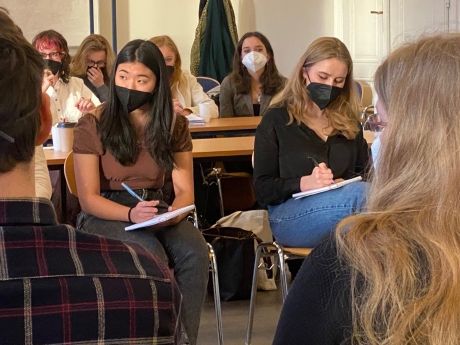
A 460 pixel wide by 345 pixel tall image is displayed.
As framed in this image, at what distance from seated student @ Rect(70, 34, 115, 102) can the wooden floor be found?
1.88 meters

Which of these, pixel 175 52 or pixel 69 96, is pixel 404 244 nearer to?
pixel 69 96

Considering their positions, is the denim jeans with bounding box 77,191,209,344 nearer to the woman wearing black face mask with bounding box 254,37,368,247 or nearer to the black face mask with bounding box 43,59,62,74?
the woman wearing black face mask with bounding box 254,37,368,247

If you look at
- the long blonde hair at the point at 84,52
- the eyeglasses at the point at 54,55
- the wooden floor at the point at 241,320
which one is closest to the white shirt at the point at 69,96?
the eyeglasses at the point at 54,55

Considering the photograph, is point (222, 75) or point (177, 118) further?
point (222, 75)

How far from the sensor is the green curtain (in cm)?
800

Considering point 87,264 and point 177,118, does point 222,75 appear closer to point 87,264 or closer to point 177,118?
point 177,118

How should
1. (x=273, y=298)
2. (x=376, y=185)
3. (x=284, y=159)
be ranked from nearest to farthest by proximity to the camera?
(x=376, y=185) → (x=284, y=159) → (x=273, y=298)

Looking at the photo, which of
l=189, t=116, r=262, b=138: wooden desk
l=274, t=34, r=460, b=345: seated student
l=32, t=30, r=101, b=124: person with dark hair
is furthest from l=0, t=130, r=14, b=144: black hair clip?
l=32, t=30, r=101, b=124: person with dark hair

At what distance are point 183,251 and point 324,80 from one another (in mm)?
877

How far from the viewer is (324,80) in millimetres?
3168

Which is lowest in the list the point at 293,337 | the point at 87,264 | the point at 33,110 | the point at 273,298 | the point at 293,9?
the point at 273,298

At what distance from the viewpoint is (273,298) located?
3916 mm

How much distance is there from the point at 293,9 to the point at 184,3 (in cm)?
114

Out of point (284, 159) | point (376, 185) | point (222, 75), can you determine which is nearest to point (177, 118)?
point (284, 159)
